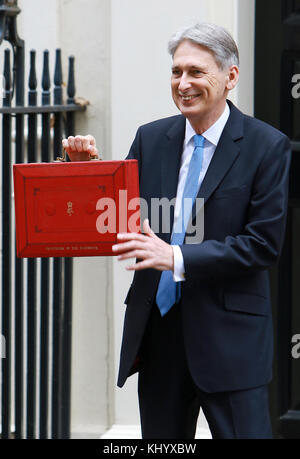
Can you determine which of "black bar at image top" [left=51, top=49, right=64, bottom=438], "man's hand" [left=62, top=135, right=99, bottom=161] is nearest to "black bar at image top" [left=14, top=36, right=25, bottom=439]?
"black bar at image top" [left=51, top=49, right=64, bottom=438]

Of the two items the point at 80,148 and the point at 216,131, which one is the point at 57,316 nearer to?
the point at 80,148

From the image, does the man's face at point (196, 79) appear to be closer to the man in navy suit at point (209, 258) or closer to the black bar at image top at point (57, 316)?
the man in navy suit at point (209, 258)

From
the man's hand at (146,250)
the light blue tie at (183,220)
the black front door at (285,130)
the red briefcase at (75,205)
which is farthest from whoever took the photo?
the black front door at (285,130)

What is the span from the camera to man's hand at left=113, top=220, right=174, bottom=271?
273 centimetres

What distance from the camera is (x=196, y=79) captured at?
286 centimetres

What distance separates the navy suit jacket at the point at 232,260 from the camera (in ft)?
9.30

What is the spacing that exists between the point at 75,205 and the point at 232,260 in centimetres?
51

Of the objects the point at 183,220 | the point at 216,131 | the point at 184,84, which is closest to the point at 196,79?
the point at 184,84

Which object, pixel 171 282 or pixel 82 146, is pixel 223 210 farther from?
pixel 82 146

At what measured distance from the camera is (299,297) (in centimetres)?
440

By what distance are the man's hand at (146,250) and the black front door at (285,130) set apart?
1710mm

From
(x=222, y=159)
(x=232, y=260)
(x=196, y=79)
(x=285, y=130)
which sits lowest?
(x=232, y=260)

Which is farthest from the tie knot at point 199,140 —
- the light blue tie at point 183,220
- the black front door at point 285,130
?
the black front door at point 285,130
